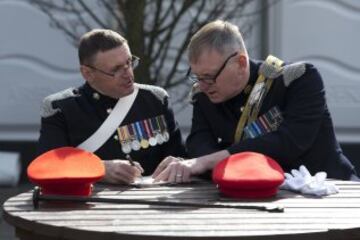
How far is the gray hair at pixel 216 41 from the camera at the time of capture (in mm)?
3637

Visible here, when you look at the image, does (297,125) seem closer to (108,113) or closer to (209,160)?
(209,160)

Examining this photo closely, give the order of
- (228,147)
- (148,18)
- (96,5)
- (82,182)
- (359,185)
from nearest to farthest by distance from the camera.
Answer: (82,182) < (359,185) < (228,147) < (148,18) < (96,5)

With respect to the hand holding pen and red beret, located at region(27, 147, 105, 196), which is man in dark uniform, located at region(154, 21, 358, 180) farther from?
red beret, located at region(27, 147, 105, 196)

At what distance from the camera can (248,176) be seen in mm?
3244

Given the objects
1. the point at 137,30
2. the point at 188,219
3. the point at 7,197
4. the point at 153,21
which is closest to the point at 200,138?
the point at 188,219

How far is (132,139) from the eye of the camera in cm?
402

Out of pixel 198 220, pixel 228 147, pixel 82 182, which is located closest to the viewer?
pixel 198 220

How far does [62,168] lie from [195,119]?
2.93 feet

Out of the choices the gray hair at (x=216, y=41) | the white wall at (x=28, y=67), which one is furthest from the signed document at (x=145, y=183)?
the white wall at (x=28, y=67)

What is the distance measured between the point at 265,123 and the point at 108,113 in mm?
675

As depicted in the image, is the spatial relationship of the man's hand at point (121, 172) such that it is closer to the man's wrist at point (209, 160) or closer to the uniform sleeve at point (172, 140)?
the man's wrist at point (209, 160)

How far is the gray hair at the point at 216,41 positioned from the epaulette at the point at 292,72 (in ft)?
0.82

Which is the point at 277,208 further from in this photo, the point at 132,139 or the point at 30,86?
the point at 30,86

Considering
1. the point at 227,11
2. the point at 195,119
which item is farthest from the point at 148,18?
the point at 195,119
